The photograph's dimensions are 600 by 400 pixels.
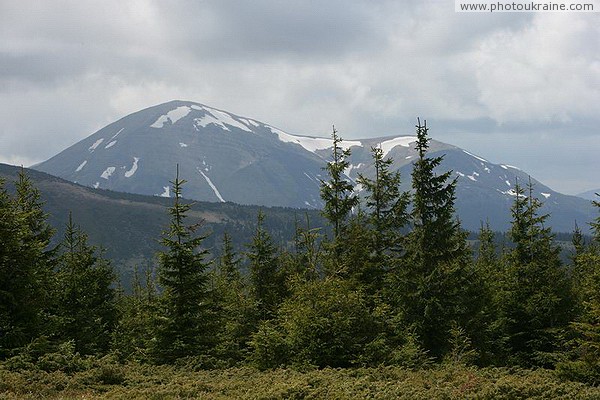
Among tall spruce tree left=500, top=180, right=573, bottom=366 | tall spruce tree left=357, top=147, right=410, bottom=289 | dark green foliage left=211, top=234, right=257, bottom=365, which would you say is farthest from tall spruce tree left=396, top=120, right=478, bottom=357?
dark green foliage left=211, top=234, right=257, bottom=365

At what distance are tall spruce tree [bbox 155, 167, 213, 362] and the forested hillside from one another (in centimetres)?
7

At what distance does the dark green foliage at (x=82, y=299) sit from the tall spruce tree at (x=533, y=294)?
25.1 metres

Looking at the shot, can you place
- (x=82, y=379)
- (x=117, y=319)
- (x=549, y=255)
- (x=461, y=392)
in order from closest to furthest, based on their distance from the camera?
(x=461, y=392), (x=82, y=379), (x=549, y=255), (x=117, y=319)

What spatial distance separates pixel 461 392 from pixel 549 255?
1904 cm

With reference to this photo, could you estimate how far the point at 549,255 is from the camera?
30562 millimetres

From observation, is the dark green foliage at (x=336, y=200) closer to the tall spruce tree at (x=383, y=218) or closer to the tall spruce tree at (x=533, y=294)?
the tall spruce tree at (x=383, y=218)

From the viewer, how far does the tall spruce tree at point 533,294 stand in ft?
97.5

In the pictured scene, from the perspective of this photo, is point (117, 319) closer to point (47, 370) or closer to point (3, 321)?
point (3, 321)

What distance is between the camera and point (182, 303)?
2441 cm

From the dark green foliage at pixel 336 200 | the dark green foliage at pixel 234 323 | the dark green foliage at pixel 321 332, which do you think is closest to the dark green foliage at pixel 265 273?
the dark green foliage at pixel 234 323

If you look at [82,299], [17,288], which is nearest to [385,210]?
[82,299]

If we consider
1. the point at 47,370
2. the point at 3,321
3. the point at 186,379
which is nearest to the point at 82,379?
the point at 47,370

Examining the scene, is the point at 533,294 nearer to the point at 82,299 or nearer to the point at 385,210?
the point at 385,210

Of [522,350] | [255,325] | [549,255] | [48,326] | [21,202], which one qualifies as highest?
[21,202]
